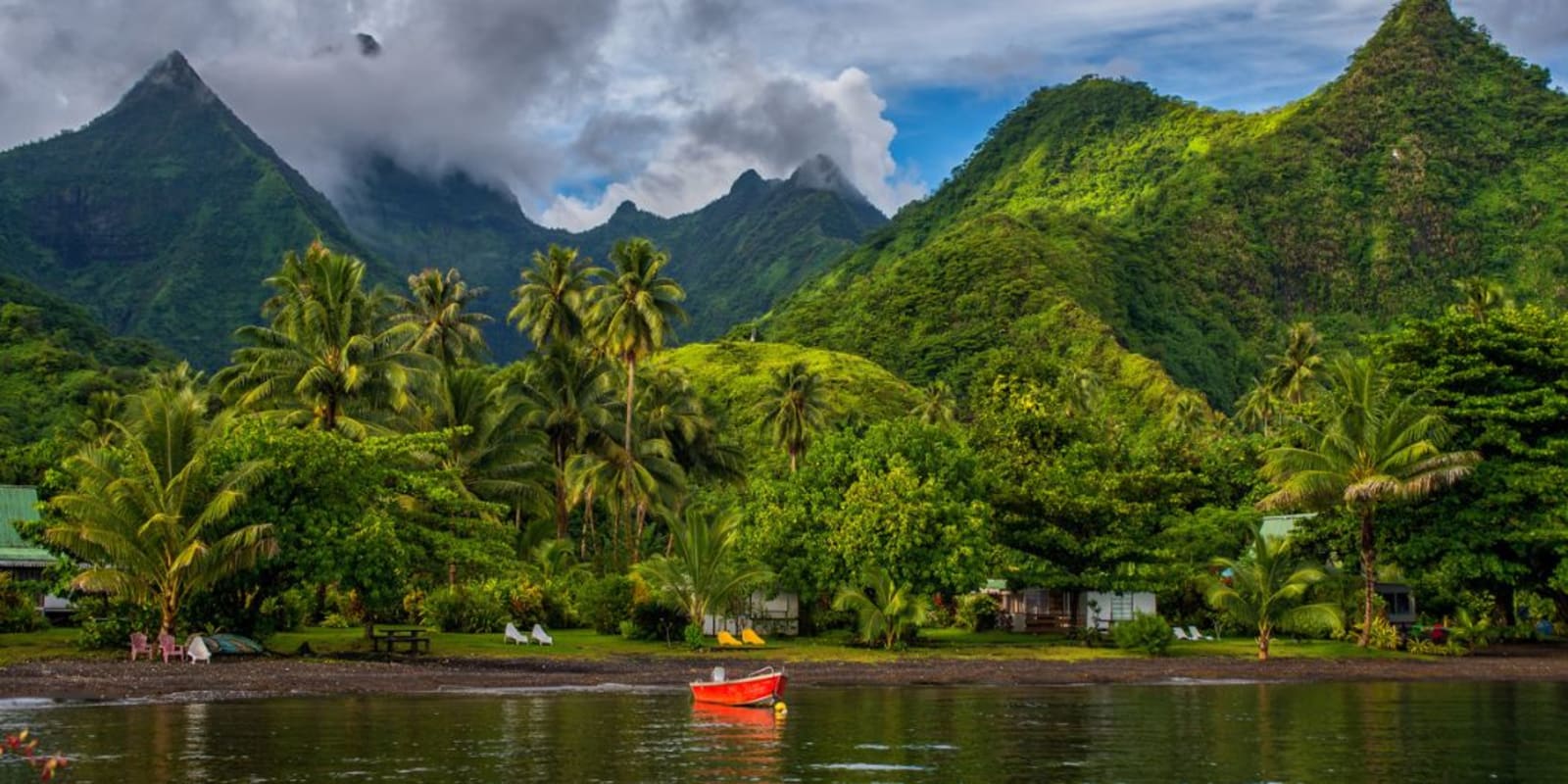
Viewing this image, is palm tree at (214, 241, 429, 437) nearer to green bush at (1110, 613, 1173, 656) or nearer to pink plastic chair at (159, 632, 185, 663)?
→ pink plastic chair at (159, 632, 185, 663)

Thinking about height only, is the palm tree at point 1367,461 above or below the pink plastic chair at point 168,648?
above

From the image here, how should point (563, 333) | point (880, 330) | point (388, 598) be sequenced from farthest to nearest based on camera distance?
point (880, 330), point (563, 333), point (388, 598)

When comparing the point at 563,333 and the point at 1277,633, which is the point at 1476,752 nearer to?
the point at 1277,633

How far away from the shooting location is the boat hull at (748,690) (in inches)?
1523

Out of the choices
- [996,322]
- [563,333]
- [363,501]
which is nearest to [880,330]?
[996,322]

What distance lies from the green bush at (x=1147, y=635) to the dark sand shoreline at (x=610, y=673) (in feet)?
4.89

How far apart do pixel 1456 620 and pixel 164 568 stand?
203 ft

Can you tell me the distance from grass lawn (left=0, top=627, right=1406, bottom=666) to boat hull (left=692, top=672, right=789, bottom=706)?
15623 millimetres

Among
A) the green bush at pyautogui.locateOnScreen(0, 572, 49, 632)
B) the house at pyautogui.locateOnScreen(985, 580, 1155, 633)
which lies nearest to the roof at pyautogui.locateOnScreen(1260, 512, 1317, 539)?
the house at pyautogui.locateOnScreen(985, 580, 1155, 633)

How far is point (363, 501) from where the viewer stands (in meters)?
50.8

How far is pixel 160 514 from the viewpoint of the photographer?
44.4 metres

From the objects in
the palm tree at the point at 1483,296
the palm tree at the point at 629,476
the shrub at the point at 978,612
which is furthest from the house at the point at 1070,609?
the palm tree at the point at 1483,296

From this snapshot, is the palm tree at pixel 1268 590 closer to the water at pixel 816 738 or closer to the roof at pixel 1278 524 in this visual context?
the water at pixel 816 738

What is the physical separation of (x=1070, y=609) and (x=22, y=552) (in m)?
52.4
